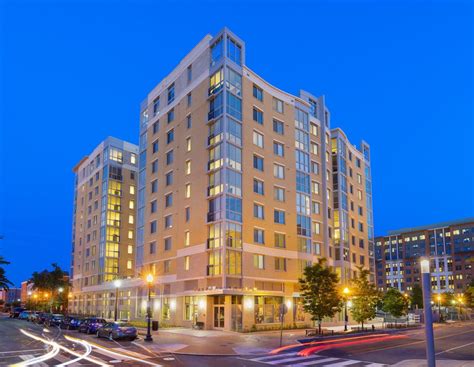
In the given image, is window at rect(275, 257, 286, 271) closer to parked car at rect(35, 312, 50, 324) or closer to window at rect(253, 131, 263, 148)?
window at rect(253, 131, 263, 148)

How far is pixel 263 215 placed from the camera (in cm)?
5191

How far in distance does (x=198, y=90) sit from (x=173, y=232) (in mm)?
17129

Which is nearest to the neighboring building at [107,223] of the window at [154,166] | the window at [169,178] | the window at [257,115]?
the window at [154,166]

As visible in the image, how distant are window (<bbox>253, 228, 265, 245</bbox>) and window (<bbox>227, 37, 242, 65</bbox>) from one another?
19.0 metres

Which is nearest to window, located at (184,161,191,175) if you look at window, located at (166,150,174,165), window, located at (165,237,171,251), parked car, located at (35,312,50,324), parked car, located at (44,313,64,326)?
window, located at (166,150,174,165)

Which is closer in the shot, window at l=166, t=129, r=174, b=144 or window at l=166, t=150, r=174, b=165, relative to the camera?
window at l=166, t=150, r=174, b=165

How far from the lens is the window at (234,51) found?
5138cm

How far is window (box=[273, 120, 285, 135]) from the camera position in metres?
56.2

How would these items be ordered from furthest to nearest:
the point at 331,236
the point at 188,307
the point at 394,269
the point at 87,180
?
the point at 394,269, the point at 87,180, the point at 331,236, the point at 188,307

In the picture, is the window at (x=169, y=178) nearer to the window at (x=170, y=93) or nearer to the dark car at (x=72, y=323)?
the window at (x=170, y=93)

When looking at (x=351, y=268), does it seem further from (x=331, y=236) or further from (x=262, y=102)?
(x=262, y=102)

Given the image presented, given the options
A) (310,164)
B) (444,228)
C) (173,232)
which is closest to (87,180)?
(173,232)

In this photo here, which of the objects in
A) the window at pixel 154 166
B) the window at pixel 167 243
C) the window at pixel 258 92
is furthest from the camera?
the window at pixel 154 166

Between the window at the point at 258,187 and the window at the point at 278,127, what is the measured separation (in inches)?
302
